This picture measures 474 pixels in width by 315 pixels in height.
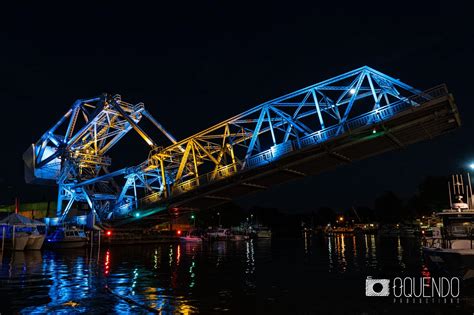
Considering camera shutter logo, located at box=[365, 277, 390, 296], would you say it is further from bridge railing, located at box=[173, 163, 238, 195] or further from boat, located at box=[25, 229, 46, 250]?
boat, located at box=[25, 229, 46, 250]

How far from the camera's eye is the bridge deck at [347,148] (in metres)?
24.4

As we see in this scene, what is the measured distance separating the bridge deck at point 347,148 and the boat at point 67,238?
60.3 feet

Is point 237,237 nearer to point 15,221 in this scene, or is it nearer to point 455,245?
point 15,221

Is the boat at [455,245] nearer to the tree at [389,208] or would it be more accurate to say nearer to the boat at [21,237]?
the boat at [21,237]

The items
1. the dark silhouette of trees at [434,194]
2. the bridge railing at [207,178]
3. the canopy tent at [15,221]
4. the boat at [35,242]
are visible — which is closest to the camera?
the bridge railing at [207,178]

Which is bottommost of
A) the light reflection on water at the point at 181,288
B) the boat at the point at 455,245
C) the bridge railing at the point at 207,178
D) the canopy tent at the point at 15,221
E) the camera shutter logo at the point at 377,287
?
the camera shutter logo at the point at 377,287

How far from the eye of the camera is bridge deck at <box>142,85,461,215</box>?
24.4m

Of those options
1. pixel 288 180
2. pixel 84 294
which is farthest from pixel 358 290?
pixel 288 180

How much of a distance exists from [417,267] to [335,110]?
1106cm

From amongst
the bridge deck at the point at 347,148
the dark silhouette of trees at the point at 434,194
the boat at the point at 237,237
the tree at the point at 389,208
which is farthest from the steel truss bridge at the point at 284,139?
the tree at the point at 389,208

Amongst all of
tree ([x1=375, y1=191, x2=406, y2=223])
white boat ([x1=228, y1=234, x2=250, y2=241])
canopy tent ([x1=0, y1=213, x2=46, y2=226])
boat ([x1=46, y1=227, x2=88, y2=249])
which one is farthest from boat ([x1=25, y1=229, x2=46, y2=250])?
tree ([x1=375, y1=191, x2=406, y2=223])

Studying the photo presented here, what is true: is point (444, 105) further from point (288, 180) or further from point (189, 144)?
point (189, 144)

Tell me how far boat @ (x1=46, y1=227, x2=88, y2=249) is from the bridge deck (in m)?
18.4

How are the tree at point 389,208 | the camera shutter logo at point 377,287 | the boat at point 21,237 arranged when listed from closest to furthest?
the camera shutter logo at point 377,287 < the boat at point 21,237 < the tree at point 389,208
